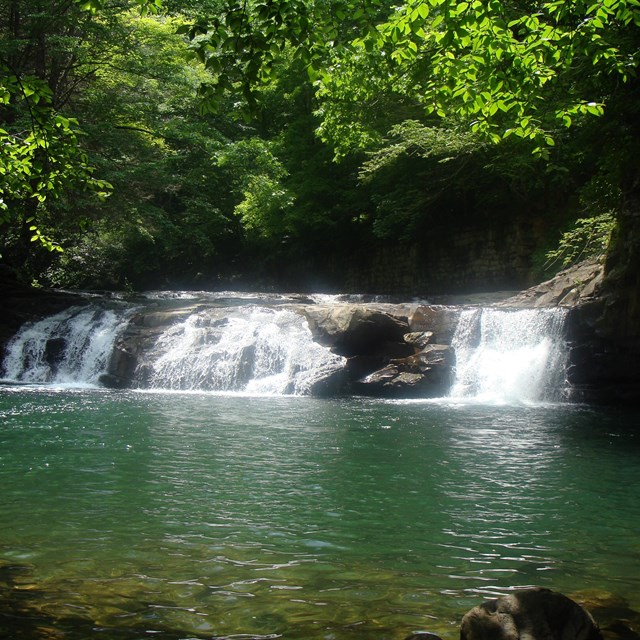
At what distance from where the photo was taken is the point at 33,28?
18.0m

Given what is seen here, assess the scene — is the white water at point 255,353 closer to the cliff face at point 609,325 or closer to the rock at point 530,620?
the cliff face at point 609,325

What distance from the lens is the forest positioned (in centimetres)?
520

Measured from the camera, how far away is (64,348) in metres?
18.5

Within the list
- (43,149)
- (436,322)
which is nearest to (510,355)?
(436,322)

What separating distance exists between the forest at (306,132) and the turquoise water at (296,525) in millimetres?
2529

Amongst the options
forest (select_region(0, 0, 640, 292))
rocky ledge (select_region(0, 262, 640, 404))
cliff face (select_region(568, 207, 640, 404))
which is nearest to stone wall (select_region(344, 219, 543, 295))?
forest (select_region(0, 0, 640, 292))

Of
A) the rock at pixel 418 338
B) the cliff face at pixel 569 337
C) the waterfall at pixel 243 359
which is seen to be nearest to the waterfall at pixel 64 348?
the cliff face at pixel 569 337

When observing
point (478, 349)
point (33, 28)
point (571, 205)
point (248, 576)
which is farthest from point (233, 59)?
point (571, 205)

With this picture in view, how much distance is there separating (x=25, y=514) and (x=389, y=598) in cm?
316

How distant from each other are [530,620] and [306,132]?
2837cm

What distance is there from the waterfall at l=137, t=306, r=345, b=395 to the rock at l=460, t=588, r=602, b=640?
1276 cm

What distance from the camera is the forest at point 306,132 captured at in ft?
17.1

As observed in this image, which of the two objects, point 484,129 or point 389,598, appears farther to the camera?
point 484,129

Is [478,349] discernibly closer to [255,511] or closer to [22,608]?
[255,511]
